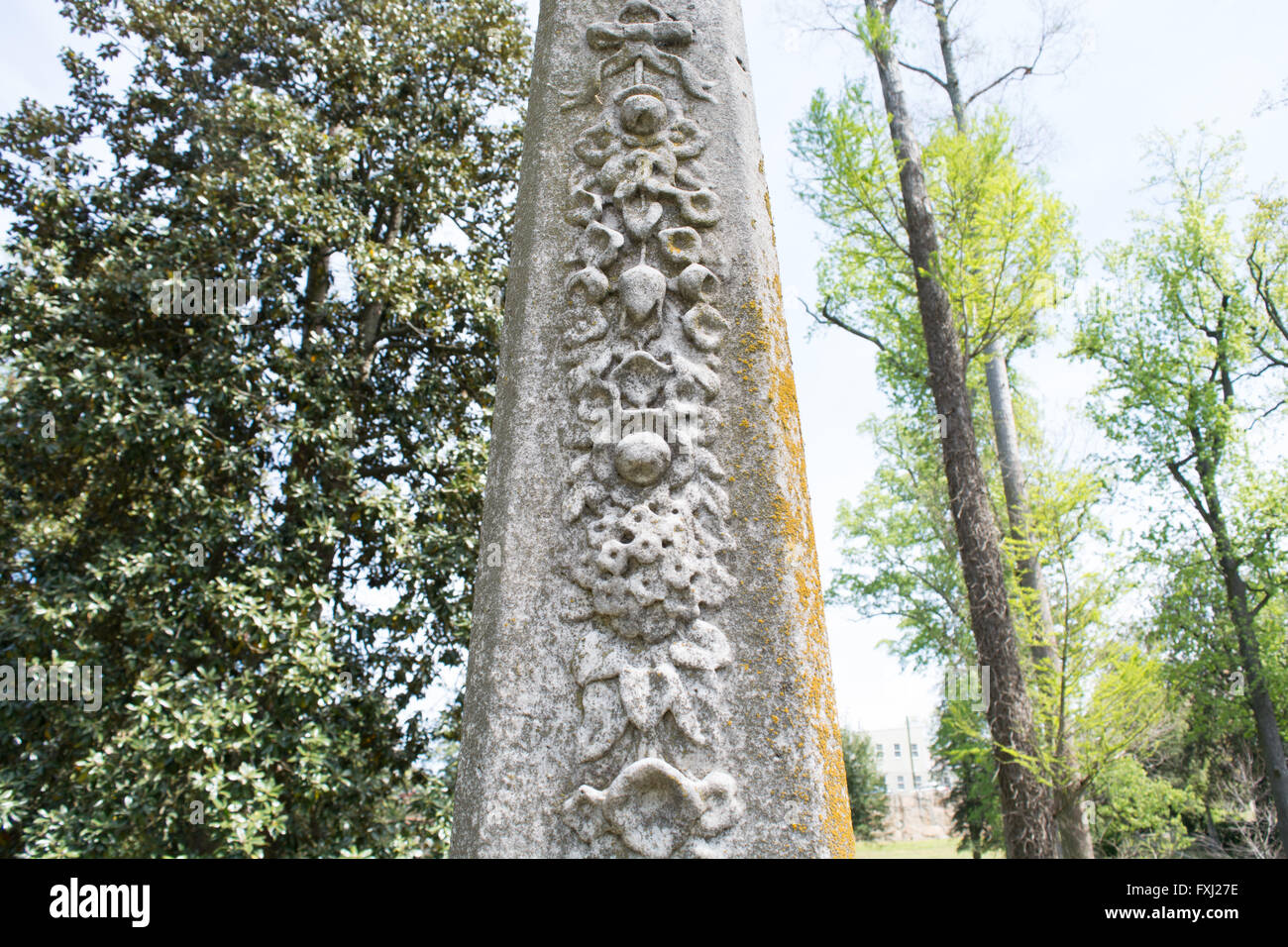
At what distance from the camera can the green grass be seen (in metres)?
23.6

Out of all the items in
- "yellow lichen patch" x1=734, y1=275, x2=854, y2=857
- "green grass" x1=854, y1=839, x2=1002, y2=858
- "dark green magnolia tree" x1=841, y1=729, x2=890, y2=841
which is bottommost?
"green grass" x1=854, y1=839, x2=1002, y2=858

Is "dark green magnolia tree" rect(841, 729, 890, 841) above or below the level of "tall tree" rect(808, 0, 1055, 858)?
below

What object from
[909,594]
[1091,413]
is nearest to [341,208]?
[1091,413]

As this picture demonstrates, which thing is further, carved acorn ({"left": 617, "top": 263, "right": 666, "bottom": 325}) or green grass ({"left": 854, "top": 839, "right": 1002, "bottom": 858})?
green grass ({"left": 854, "top": 839, "right": 1002, "bottom": 858})

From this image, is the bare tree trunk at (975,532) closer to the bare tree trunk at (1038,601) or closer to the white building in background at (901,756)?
the bare tree trunk at (1038,601)

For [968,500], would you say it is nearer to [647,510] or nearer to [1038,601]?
[1038,601]

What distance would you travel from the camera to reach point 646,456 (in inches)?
68.5

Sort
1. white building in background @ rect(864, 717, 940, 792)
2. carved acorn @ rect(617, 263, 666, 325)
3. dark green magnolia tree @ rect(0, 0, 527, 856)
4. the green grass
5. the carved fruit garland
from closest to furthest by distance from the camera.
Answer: the carved fruit garland < carved acorn @ rect(617, 263, 666, 325) < dark green magnolia tree @ rect(0, 0, 527, 856) < the green grass < white building in background @ rect(864, 717, 940, 792)

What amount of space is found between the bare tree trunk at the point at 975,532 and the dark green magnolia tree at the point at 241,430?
13.6 feet

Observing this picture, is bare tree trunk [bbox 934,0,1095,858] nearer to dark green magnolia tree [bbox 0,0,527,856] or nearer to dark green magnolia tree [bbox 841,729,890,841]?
dark green magnolia tree [bbox 0,0,527,856]

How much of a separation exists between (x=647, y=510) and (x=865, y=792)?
86.5ft

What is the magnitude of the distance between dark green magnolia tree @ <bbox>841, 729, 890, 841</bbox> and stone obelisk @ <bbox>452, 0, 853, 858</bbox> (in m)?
25.4

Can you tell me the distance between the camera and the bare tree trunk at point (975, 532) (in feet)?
19.3

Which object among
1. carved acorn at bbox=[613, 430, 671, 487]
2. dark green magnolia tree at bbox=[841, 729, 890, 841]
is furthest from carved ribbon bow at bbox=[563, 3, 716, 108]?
dark green magnolia tree at bbox=[841, 729, 890, 841]
